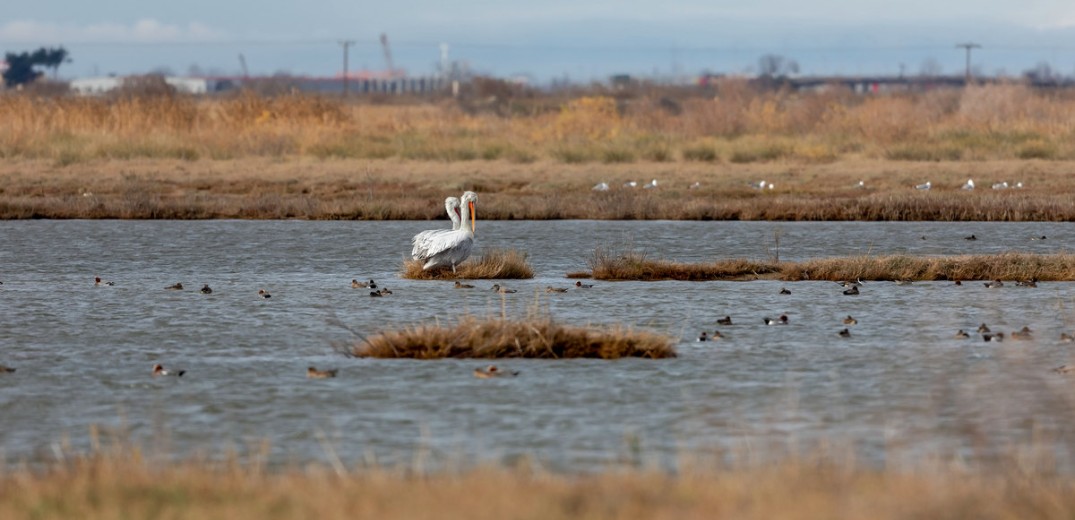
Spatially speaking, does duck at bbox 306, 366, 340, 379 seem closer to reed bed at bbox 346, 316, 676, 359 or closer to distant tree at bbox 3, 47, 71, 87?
reed bed at bbox 346, 316, 676, 359

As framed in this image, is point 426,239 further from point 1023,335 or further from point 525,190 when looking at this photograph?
point 525,190

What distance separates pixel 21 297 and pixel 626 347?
7.63 metres

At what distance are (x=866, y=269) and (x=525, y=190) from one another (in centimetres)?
1597

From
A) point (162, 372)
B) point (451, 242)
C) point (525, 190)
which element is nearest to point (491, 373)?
point (162, 372)

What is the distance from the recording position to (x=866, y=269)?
18.7m

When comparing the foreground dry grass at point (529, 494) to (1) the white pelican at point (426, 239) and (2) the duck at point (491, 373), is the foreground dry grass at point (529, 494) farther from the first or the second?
(1) the white pelican at point (426, 239)

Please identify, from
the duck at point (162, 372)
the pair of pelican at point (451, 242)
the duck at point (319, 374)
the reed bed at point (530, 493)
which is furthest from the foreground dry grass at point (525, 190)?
the reed bed at point (530, 493)

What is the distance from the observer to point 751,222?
28.1 m

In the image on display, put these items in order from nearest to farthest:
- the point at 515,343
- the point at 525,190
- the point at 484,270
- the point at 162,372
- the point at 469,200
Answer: the point at 162,372 < the point at 515,343 < the point at 469,200 < the point at 484,270 < the point at 525,190

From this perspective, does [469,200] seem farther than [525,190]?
No

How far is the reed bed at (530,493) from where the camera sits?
6.93 meters

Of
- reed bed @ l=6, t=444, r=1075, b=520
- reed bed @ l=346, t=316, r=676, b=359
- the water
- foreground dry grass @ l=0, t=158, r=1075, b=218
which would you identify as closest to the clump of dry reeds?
the water

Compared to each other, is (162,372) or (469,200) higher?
(469,200)

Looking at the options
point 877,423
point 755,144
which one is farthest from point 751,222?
point 877,423
